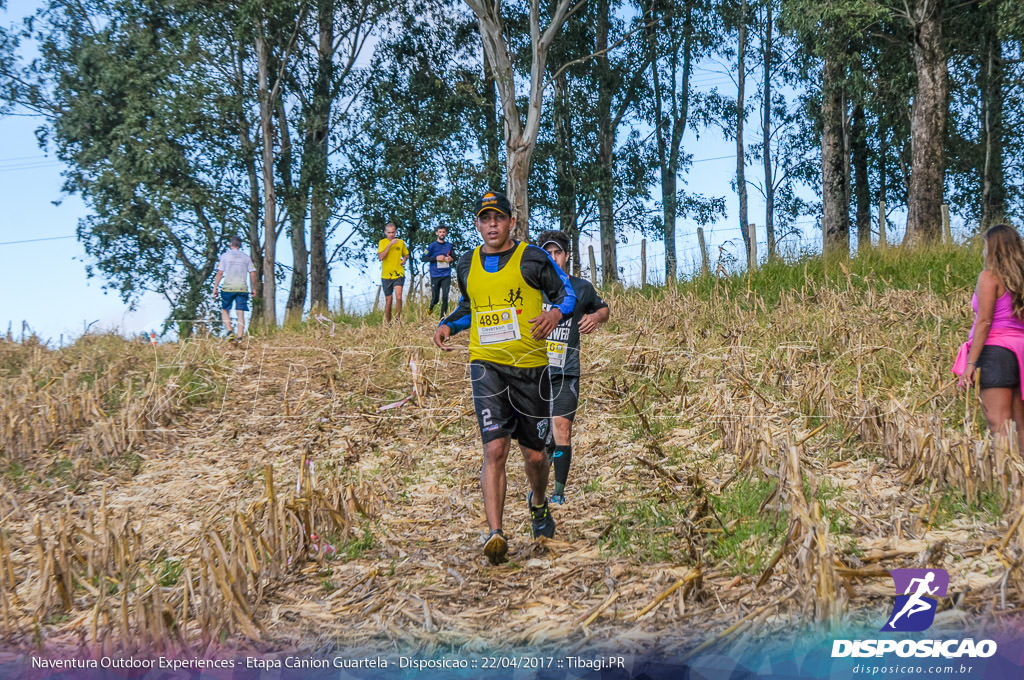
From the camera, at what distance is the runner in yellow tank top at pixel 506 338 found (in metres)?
5.79

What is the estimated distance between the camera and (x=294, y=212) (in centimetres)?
2772

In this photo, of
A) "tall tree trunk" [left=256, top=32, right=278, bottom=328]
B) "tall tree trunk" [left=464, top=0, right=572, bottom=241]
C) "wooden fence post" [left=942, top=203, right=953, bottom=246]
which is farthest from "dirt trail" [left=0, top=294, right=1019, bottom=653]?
"tall tree trunk" [left=256, top=32, right=278, bottom=328]

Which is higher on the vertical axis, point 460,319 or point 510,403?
point 460,319

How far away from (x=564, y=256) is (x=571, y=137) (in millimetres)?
25316

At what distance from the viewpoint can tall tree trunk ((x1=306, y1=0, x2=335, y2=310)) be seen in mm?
27938

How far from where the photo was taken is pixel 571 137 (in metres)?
31.6

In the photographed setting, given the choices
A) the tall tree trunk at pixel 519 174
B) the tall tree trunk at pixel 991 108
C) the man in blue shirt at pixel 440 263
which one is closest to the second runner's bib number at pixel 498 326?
the man in blue shirt at pixel 440 263

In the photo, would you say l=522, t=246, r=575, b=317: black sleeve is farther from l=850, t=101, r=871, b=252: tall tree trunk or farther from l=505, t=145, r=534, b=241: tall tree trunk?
l=850, t=101, r=871, b=252: tall tree trunk

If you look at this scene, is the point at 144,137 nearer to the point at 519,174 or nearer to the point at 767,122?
the point at 519,174

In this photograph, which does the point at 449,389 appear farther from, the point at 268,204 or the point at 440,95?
the point at 440,95

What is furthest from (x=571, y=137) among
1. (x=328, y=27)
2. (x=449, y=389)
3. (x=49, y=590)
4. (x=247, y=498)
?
(x=49, y=590)

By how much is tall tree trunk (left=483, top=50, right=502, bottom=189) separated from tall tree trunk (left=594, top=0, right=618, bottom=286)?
3.45 metres

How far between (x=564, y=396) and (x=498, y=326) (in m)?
1.45

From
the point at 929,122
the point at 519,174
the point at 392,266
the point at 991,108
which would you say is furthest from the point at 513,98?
the point at 991,108
